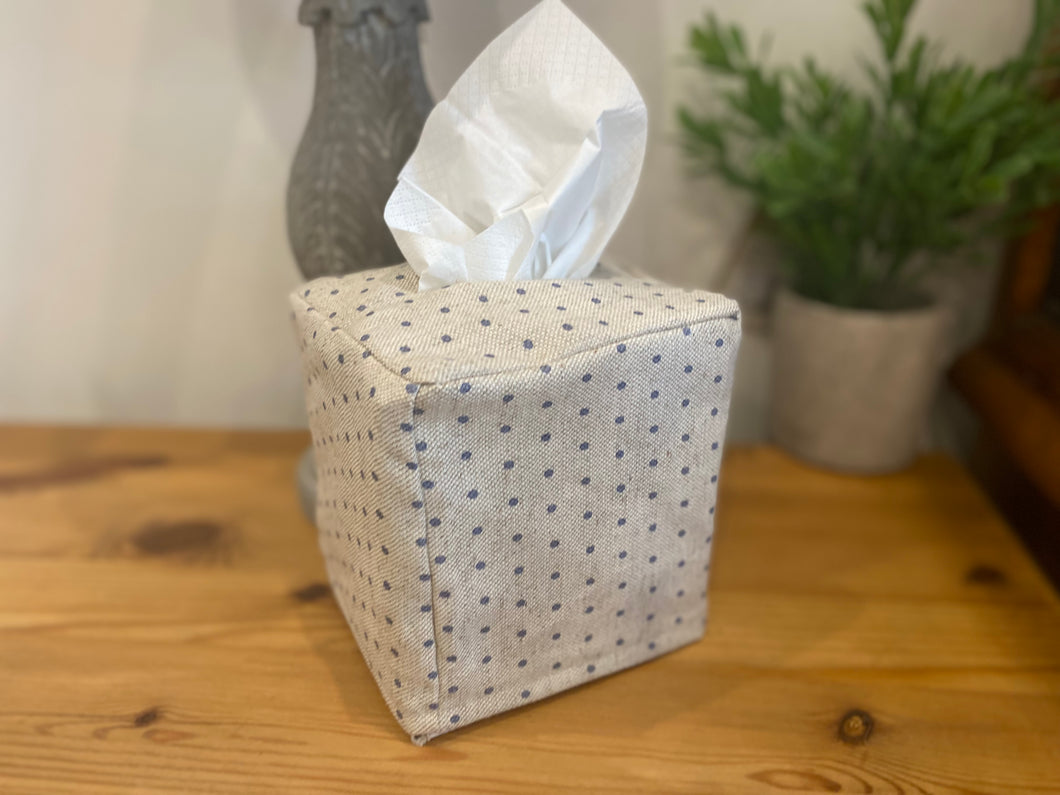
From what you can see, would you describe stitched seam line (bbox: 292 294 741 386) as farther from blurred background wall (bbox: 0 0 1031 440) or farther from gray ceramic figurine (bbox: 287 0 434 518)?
blurred background wall (bbox: 0 0 1031 440)

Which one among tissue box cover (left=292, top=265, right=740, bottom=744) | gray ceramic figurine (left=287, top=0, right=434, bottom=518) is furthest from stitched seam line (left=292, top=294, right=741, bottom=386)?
gray ceramic figurine (left=287, top=0, right=434, bottom=518)

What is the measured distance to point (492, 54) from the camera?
0.47 m

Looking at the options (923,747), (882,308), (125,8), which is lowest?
(923,747)

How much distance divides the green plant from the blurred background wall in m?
0.04

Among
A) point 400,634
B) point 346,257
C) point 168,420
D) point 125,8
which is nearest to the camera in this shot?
point 400,634

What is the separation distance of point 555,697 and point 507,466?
167mm

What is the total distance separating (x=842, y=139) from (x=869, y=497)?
31 cm

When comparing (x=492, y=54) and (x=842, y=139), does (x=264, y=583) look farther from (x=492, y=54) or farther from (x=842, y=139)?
(x=842, y=139)

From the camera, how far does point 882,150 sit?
64 centimetres

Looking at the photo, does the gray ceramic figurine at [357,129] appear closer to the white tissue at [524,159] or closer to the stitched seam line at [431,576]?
the white tissue at [524,159]

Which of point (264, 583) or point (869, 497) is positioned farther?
point (869, 497)

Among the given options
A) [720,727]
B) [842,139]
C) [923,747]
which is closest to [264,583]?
[720,727]

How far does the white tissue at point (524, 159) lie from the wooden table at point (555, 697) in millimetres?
258

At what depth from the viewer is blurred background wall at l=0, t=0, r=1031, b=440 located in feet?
2.24
